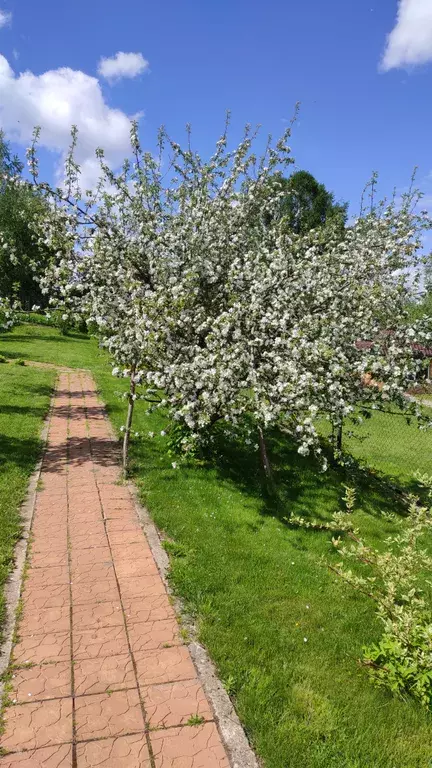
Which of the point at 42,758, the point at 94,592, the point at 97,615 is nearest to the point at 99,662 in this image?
the point at 97,615

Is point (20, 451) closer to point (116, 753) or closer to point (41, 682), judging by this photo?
point (41, 682)

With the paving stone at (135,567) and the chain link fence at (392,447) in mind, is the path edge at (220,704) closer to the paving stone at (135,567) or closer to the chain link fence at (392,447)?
the paving stone at (135,567)

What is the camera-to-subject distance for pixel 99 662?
4.46m

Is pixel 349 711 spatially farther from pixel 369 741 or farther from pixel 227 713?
pixel 227 713

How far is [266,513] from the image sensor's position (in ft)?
26.6

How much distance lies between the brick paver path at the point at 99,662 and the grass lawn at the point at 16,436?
0.36m

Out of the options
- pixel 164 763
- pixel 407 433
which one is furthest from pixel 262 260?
pixel 407 433

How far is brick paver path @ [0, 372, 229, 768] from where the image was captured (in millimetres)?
3619

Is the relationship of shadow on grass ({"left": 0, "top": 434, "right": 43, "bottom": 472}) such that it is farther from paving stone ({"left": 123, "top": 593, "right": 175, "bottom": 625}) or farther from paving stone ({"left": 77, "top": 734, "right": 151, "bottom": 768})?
paving stone ({"left": 77, "top": 734, "right": 151, "bottom": 768})

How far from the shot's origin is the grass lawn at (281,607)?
390cm

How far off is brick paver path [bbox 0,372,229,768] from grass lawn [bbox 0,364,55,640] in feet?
1.18

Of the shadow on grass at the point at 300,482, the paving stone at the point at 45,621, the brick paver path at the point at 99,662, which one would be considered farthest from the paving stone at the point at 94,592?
the shadow on grass at the point at 300,482

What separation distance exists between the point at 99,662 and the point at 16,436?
7.73m

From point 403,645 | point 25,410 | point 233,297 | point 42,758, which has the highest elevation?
point 233,297
